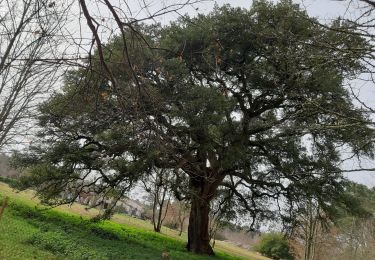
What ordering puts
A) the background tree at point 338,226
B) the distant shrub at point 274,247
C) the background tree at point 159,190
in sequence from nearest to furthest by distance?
the background tree at point 159,190 → the background tree at point 338,226 → the distant shrub at point 274,247

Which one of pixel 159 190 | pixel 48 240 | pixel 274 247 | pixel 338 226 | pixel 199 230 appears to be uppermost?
pixel 159 190

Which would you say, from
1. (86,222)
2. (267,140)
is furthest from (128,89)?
(86,222)

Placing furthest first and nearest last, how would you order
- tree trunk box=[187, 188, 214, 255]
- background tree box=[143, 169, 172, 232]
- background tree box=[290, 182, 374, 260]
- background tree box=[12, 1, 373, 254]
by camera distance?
tree trunk box=[187, 188, 214, 255] → background tree box=[290, 182, 374, 260] → background tree box=[12, 1, 373, 254] → background tree box=[143, 169, 172, 232]

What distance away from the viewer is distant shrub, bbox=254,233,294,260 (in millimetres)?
37438

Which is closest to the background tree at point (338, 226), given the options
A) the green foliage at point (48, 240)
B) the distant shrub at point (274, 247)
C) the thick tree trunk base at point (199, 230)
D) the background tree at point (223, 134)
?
the background tree at point (223, 134)

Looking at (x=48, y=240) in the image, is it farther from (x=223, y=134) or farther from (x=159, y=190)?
(x=159, y=190)

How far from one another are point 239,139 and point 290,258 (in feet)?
89.0

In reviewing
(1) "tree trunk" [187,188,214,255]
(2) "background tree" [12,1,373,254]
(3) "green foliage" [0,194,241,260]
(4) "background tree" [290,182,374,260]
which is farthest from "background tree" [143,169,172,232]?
(4) "background tree" [290,182,374,260]

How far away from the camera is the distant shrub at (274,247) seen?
37438 mm

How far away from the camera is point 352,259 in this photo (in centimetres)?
3116

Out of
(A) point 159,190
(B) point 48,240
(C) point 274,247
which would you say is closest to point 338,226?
(B) point 48,240

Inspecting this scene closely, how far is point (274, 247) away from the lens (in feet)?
124

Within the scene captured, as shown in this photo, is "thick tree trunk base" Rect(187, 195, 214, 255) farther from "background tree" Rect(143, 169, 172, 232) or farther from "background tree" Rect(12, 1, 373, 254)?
"background tree" Rect(143, 169, 172, 232)

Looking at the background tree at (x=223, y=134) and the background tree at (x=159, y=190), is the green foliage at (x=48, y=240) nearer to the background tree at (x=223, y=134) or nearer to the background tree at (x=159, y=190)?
the background tree at (x=223, y=134)
